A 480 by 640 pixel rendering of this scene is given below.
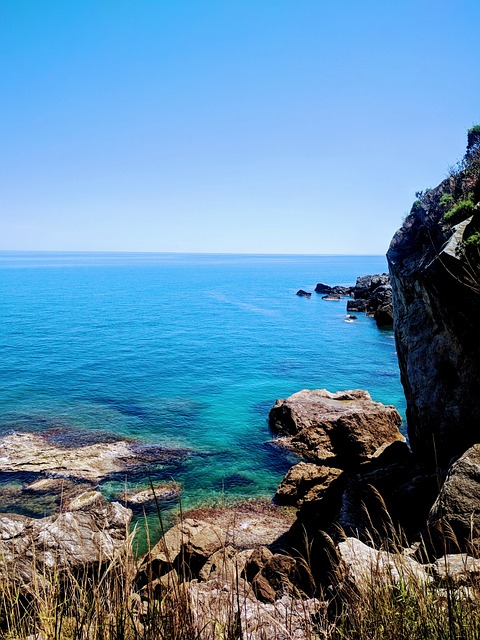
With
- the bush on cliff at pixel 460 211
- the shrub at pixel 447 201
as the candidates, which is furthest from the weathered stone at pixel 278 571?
the shrub at pixel 447 201

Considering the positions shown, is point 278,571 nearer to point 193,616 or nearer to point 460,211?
point 193,616

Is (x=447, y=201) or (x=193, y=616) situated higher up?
(x=447, y=201)

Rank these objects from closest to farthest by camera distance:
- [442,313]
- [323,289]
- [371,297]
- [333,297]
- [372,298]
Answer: [442,313]
[372,298]
[371,297]
[333,297]
[323,289]

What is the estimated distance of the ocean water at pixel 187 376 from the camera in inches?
890

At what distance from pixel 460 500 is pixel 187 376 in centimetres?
2849

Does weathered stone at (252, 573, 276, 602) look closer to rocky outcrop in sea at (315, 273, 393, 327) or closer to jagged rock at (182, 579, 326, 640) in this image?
jagged rock at (182, 579, 326, 640)

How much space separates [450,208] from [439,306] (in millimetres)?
3927

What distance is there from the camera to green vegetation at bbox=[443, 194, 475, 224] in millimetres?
14167

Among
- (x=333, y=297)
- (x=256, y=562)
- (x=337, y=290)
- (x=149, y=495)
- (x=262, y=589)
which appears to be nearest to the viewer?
(x=262, y=589)

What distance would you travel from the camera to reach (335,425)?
23.3 metres

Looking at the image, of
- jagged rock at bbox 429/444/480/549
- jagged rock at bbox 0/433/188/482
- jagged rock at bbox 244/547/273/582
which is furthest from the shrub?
jagged rock at bbox 0/433/188/482

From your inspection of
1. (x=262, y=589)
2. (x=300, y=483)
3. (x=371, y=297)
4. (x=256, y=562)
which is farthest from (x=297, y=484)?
(x=371, y=297)

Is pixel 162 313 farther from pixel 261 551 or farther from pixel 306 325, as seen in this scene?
pixel 261 551

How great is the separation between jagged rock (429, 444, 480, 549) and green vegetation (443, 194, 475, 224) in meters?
7.75
